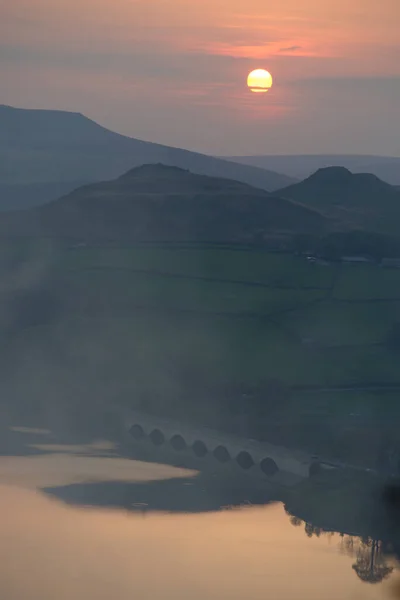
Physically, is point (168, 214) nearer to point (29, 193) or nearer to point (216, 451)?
point (29, 193)

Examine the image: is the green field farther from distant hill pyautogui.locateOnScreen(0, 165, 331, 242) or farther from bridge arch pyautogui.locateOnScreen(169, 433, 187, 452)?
distant hill pyautogui.locateOnScreen(0, 165, 331, 242)

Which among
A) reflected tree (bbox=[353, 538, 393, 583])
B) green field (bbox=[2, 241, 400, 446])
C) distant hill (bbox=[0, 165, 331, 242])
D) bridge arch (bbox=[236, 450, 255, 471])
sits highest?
distant hill (bbox=[0, 165, 331, 242])

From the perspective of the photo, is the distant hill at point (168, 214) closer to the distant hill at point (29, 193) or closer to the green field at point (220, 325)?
the green field at point (220, 325)

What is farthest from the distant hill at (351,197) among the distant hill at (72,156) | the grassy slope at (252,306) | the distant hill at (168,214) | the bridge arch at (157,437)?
the bridge arch at (157,437)

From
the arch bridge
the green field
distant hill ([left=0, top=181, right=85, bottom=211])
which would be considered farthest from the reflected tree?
distant hill ([left=0, top=181, right=85, bottom=211])

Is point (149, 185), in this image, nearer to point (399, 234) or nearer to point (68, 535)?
point (399, 234)
